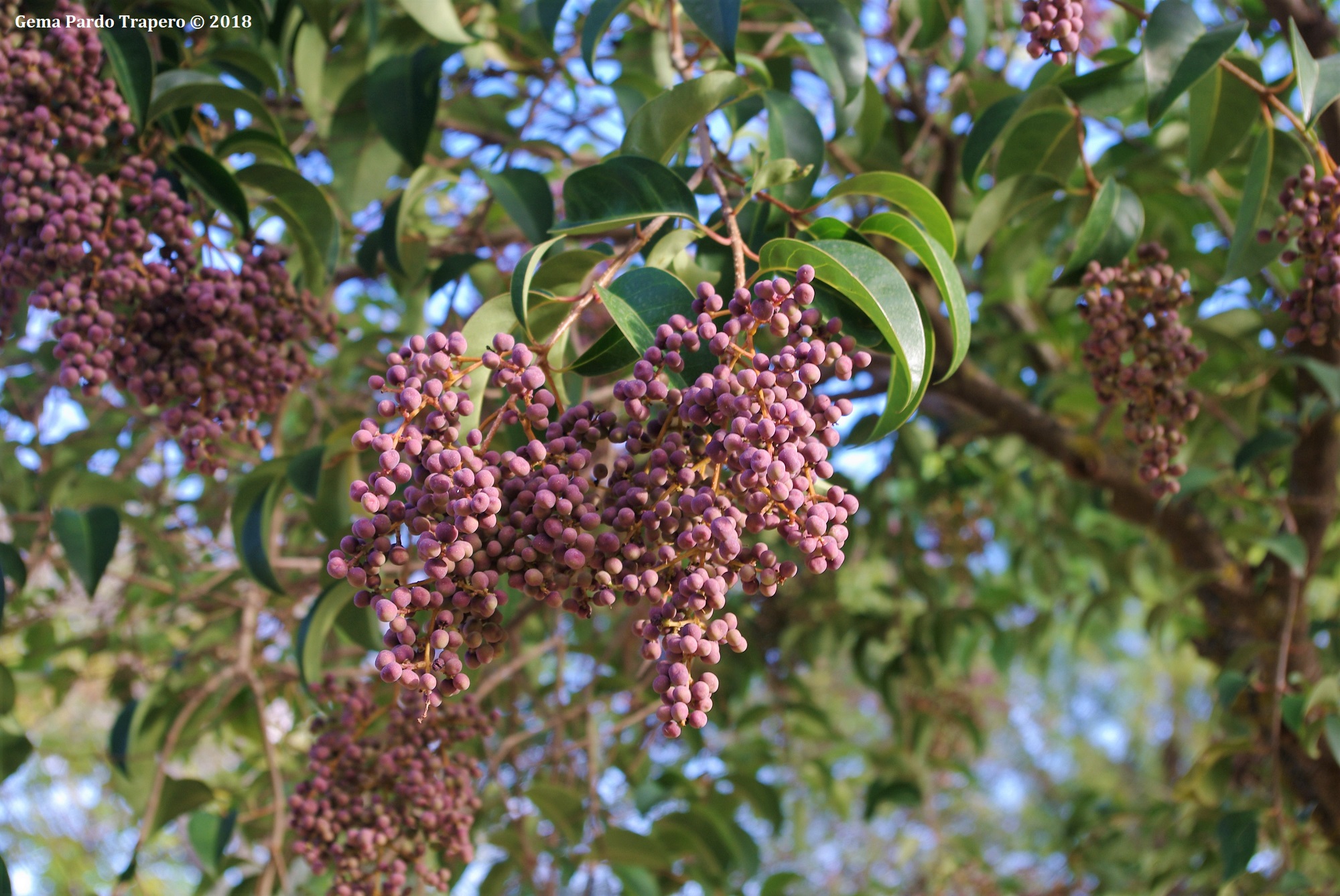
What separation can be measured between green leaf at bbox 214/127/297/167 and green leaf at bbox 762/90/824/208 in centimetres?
71

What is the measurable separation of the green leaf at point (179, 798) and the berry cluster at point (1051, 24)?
169 cm

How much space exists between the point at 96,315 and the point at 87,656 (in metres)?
1.68

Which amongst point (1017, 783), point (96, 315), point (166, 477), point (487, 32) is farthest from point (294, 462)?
point (1017, 783)

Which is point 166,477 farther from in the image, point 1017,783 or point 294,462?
point 1017,783

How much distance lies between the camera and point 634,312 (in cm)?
83

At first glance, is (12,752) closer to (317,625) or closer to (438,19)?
(317,625)

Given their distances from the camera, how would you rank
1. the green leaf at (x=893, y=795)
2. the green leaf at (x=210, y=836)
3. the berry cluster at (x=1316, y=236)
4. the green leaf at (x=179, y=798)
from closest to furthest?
the berry cluster at (x=1316, y=236) < the green leaf at (x=210, y=836) < the green leaf at (x=179, y=798) < the green leaf at (x=893, y=795)

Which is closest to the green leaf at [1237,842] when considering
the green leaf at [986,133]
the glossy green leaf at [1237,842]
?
the glossy green leaf at [1237,842]

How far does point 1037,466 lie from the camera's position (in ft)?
9.64

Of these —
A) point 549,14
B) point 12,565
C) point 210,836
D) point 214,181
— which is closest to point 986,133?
point 549,14

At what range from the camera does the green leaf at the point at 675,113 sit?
3.41 ft

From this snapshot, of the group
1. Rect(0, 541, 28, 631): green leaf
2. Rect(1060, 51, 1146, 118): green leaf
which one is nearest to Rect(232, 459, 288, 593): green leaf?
Rect(0, 541, 28, 631): green leaf

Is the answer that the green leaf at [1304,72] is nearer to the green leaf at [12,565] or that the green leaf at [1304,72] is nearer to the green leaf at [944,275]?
the green leaf at [944,275]

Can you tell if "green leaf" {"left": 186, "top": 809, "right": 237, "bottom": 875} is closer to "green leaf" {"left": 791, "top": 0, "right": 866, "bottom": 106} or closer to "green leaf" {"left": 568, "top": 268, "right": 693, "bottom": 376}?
"green leaf" {"left": 568, "top": 268, "right": 693, "bottom": 376}
